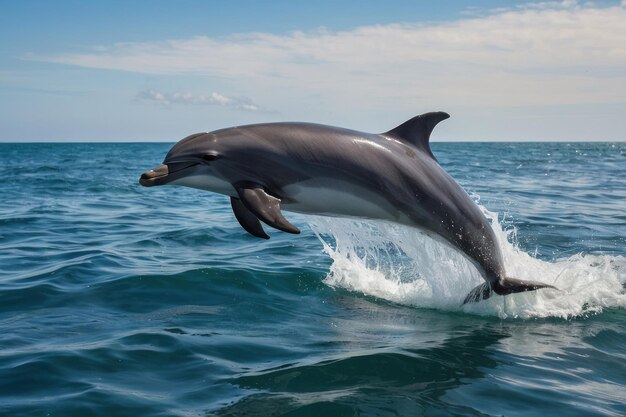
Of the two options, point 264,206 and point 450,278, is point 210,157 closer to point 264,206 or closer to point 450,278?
point 264,206

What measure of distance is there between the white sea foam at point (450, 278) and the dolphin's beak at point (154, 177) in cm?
271

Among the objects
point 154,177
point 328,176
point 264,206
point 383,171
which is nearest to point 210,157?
point 154,177

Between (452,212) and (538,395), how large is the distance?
2.27m

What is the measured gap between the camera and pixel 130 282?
9.40 m

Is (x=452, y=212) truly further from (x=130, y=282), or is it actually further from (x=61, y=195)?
(x=61, y=195)

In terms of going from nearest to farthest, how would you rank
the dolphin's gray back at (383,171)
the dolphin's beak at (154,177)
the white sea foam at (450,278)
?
the dolphin's beak at (154,177) < the dolphin's gray back at (383,171) < the white sea foam at (450,278)

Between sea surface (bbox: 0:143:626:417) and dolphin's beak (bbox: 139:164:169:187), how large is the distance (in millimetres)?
1573

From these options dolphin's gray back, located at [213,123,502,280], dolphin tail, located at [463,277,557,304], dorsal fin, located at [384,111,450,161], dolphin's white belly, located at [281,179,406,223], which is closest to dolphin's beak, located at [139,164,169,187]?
dolphin's gray back, located at [213,123,502,280]

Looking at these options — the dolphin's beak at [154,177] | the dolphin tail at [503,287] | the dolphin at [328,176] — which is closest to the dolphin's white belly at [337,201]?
the dolphin at [328,176]

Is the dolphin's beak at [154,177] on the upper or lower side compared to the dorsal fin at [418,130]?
lower

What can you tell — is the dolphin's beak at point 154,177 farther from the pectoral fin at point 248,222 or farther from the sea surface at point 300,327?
the sea surface at point 300,327

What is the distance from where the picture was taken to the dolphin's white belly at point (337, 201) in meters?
6.65

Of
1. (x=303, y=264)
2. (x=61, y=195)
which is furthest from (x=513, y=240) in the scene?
(x=61, y=195)

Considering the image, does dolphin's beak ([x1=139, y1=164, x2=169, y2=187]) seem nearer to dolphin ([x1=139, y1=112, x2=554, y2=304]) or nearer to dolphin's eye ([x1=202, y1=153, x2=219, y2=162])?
dolphin ([x1=139, y1=112, x2=554, y2=304])
